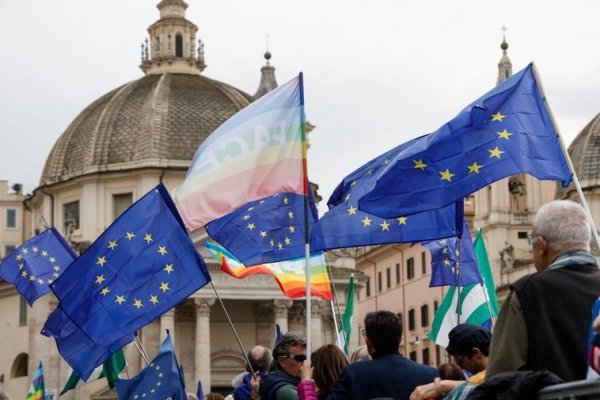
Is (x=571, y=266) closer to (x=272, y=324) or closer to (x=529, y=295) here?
(x=529, y=295)

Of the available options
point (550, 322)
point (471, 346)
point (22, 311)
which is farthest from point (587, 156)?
point (550, 322)

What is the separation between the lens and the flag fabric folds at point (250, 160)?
14.8 m

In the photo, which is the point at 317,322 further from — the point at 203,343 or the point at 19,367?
the point at 19,367

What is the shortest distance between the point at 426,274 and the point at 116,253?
65457mm

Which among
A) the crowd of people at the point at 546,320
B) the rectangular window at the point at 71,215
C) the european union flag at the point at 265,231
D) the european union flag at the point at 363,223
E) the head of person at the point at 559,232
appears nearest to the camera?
the crowd of people at the point at 546,320

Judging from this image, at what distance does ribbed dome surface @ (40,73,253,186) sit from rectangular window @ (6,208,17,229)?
9.32 metres

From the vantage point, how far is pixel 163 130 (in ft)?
223

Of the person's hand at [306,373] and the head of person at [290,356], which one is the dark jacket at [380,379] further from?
the head of person at [290,356]

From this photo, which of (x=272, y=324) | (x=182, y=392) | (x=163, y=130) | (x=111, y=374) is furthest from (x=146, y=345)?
(x=182, y=392)

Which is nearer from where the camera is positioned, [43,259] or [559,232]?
[559,232]

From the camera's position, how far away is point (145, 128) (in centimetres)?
6800

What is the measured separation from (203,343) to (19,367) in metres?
10.9

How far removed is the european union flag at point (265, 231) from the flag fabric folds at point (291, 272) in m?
3.57

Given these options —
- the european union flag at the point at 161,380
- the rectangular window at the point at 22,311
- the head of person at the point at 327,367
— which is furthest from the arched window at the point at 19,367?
the head of person at the point at 327,367
